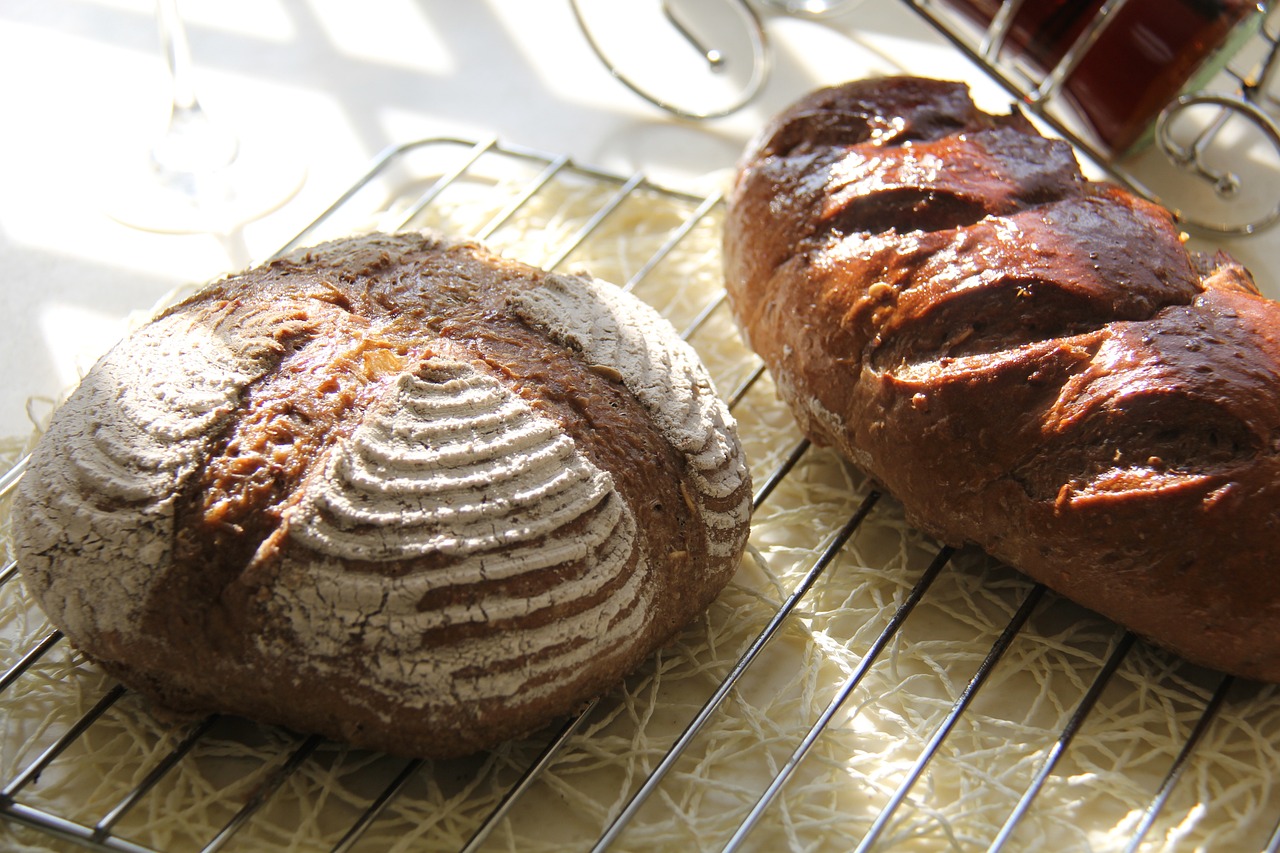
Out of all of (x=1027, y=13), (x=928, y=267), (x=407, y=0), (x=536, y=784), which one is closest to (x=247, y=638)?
(x=536, y=784)

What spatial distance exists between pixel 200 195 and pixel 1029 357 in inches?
66.0

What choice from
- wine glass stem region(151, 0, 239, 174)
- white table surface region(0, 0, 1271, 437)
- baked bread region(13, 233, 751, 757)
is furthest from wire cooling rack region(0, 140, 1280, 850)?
wine glass stem region(151, 0, 239, 174)

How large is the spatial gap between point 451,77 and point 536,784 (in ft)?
6.34

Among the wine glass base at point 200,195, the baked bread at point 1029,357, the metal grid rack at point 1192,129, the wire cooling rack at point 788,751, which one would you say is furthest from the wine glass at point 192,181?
the metal grid rack at point 1192,129

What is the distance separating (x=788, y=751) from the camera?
159cm

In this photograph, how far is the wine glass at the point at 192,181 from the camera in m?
2.49

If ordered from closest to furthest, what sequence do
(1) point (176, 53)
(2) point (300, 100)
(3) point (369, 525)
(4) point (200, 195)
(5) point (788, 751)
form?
1. (3) point (369, 525)
2. (5) point (788, 751)
3. (1) point (176, 53)
4. (4) point (200, 195)
5. (2) point (300, 100)

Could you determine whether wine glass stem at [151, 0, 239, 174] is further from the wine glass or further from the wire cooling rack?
the wire cooling rack

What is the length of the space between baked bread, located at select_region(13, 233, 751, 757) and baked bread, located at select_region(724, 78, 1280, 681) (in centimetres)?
30

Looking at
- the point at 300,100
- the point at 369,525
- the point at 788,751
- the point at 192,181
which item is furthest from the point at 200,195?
the point at 788,751

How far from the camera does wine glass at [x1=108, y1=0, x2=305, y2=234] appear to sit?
8.16 ft

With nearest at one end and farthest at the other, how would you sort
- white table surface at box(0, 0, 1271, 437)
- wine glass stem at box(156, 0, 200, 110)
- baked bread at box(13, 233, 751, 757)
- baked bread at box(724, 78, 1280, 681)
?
baked bread at box(13, 233, 751, 757) → baked bread at box(724, 78, 1280, 681) → wine glass stem at box(156, 0, 200, 110) → white table surface at box(0, 0, 1271, 437)

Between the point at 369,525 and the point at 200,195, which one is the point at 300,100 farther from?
the point at 369,525

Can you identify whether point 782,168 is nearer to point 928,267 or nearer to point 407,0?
point 928,267
